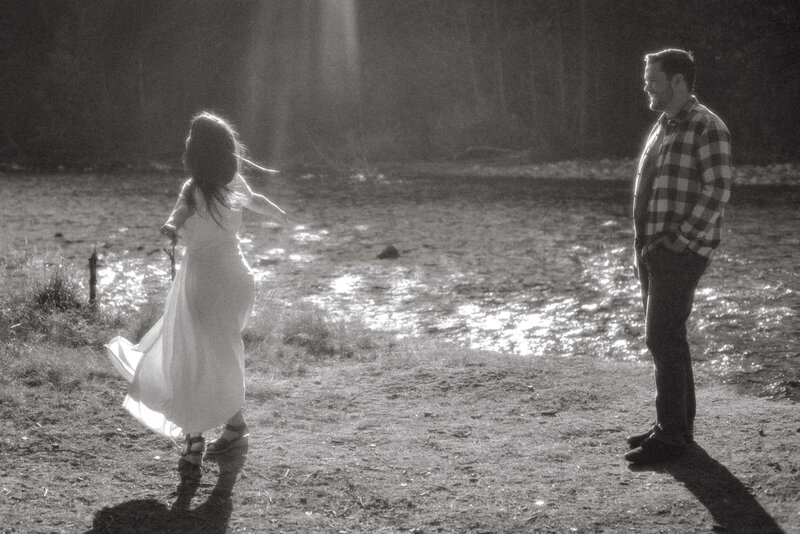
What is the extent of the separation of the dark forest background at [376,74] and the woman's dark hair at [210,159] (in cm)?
2128

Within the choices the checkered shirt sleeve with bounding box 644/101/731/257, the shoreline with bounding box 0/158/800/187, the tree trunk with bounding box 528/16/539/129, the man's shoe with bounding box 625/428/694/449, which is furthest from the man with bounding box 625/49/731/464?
the tree trunk with bounding box 528/16/539/129

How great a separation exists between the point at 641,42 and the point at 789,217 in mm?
12944

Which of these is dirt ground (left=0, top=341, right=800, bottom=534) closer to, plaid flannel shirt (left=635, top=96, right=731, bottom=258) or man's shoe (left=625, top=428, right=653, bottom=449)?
man's shoe (left=625, top=428, right=653, bottom=449)

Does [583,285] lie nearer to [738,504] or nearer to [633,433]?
[633,433]

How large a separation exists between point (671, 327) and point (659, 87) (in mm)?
1232

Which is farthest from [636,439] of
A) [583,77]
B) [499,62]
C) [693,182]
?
[499,62]

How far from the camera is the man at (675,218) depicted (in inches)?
203

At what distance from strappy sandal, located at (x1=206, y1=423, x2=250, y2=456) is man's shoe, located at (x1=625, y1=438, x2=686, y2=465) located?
2.15 meters

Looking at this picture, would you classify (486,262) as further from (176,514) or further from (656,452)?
(176,514)

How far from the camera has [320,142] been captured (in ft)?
102

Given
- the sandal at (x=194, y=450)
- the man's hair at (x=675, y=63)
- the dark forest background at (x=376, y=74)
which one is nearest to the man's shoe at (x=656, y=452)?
the man's hair at (x=675, y=63)

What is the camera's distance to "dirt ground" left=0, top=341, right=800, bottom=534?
188 inches

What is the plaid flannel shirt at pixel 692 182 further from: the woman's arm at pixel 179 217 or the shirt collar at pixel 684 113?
the woman's arm at pixel 179 217

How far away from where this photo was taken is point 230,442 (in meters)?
5.71
